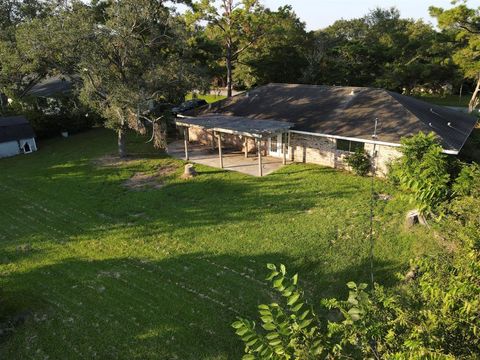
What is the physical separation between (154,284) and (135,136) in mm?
20020

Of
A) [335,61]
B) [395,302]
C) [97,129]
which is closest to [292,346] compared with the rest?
[395,302]

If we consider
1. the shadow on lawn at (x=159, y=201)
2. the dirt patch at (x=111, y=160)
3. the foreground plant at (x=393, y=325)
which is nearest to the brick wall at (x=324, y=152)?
the shadow on lawn at (x=159, y=201)

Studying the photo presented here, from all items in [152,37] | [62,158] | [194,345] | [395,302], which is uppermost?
[152,37]

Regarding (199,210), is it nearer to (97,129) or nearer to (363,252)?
(363,252)

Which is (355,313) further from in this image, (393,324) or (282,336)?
(282,336)

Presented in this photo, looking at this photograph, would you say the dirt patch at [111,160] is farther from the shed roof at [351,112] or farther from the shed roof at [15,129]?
the shed roof at [15,129]

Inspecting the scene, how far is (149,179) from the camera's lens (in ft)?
68.7

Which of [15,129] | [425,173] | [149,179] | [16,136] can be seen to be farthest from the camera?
[15,129]

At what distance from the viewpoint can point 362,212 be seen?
15.5 metres

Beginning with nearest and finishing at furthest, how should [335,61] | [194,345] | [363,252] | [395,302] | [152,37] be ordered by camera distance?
[395,302] < [194,345] < [363,252] < [152,37] < [335,61]

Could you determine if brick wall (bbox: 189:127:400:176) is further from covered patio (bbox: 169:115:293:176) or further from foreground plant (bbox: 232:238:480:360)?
foreground plant (bbox: 232:238:480:360)

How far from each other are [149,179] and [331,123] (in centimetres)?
1087

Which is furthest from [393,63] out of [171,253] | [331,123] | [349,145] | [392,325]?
[392,325]

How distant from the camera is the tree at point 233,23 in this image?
3450 centimetres
